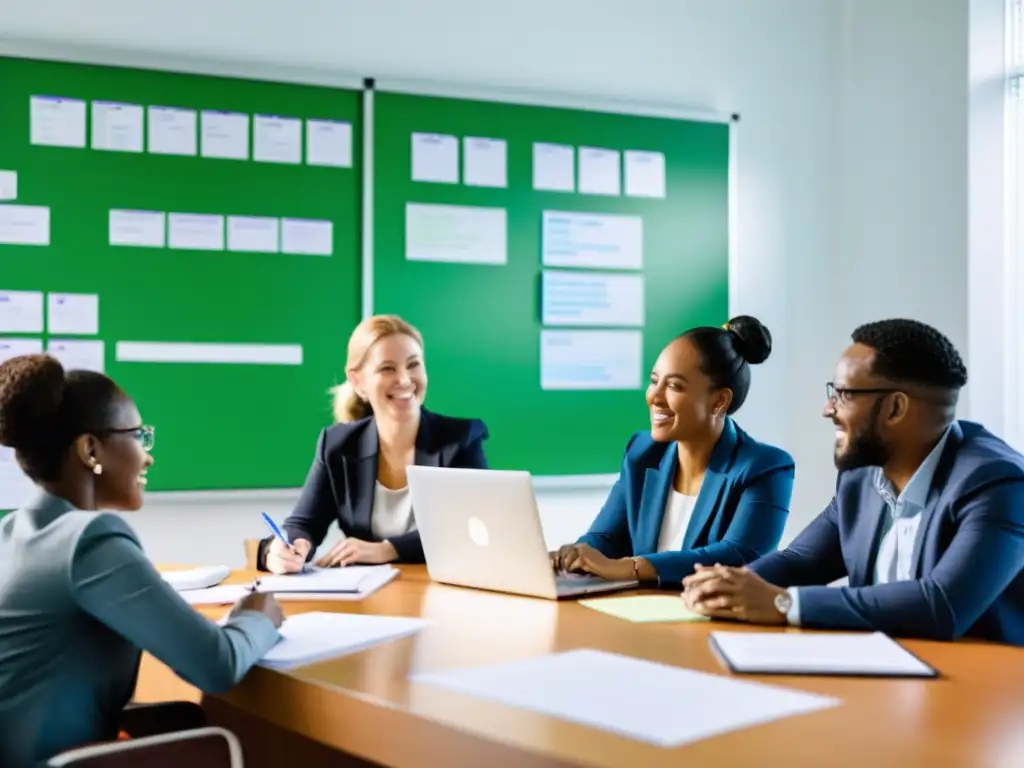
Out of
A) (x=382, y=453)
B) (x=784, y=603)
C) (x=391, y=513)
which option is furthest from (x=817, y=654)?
(x=382, y=453)

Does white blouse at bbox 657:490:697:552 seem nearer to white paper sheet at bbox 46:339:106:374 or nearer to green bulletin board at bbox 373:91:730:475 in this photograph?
green bulletin board at bbox 373:91:730:475

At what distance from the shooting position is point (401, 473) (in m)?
3.30

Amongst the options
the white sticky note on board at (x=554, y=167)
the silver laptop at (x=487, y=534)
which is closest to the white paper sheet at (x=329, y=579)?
the silver laptop at (x=487, y=534)

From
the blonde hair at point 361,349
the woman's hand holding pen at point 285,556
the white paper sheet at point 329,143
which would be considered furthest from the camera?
the white paper sheet at point 329,143

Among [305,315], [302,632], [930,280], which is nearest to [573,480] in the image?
[305,315]

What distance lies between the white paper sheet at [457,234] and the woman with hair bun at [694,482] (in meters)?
1.41

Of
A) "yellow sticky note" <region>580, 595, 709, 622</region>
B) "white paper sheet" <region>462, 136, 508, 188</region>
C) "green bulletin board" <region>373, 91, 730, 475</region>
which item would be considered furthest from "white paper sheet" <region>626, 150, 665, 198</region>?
"yellow sticky note" <region>580, 595, 709, 622</region>

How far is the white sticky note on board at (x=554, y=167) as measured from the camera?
4371 mm

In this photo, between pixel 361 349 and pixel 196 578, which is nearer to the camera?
pixel 196 578

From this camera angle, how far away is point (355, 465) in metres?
3.28

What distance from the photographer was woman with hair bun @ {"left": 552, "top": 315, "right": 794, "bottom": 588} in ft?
8.59

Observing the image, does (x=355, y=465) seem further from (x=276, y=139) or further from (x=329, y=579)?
(x=276, y=139)

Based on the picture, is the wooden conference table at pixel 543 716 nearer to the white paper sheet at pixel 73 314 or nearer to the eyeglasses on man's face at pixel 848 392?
the eyeglasses on man's face at pixel 848 392

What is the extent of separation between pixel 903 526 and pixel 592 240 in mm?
2366
